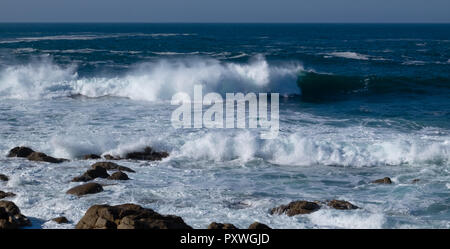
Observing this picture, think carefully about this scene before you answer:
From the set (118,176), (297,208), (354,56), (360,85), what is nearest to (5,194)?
(118,176)

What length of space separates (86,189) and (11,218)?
6.68 ft

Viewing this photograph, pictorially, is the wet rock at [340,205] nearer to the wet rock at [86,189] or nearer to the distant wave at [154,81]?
the wet rock at [86,189]

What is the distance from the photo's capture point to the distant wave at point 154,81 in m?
23.9

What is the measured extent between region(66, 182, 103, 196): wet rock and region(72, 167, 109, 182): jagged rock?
2.57ft

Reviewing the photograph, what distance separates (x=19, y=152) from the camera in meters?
12.7

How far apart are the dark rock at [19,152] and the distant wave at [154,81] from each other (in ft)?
34.5

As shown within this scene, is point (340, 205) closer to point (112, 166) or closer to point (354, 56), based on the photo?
point (112, 166)

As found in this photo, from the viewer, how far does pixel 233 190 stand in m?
10.5

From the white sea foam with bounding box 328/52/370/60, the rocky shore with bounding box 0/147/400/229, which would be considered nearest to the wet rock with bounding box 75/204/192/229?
the rocky shore with bounding box 0/147/400/229

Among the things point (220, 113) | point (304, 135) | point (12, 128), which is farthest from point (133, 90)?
point (304, 135)

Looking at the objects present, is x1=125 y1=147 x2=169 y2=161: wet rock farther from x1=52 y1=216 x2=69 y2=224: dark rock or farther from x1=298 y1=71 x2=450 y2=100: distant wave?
x1=298 y1=71 x2=450 y2=100: distant wave

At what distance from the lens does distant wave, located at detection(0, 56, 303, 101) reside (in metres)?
23.9
